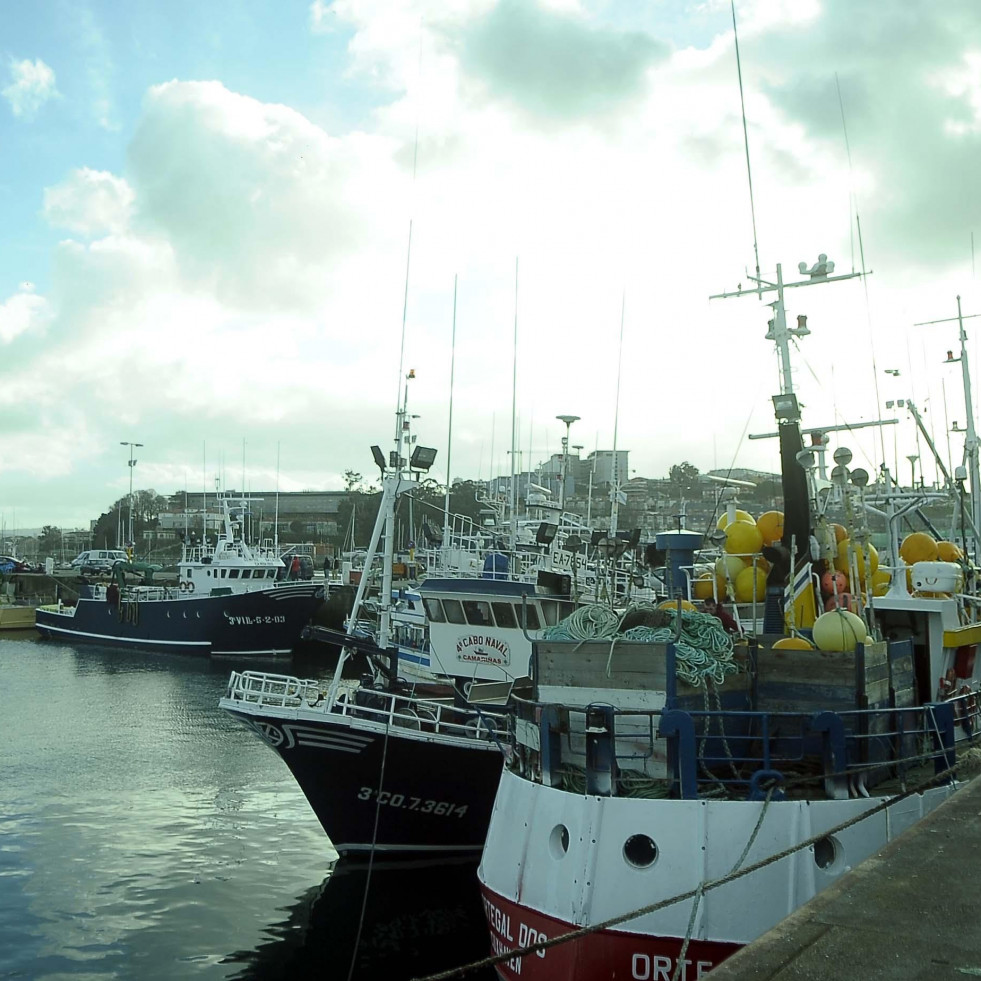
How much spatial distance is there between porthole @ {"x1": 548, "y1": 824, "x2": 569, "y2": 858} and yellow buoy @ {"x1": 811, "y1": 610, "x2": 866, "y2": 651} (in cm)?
373

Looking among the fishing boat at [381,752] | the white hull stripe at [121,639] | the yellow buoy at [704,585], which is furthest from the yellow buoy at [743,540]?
the white hull stripe at [121,639]

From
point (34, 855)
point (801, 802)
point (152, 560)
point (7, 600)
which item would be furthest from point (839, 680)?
point (152, 560)

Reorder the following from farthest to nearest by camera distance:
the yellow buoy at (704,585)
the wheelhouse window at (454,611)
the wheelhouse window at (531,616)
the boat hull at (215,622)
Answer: the boat hull at (215,622) < the wheelhouse window at (454,611) < the wheelhouse window at (531,616) < the yellow buoy at (704,585)

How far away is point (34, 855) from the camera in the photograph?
58.5ft

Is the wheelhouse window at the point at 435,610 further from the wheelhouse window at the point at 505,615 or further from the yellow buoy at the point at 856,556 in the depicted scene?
the yellow buoy at the point at 856,556

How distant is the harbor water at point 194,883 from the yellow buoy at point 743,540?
7.04m

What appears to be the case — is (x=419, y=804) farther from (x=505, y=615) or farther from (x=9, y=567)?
(x=9, y=567)

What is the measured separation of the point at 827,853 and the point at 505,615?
1208cm

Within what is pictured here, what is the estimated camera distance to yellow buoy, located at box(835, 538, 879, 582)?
12.9m

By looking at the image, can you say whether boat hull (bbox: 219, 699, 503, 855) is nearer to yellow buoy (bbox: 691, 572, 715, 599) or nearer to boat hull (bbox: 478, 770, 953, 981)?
yellow buoy (bbox: 691, 572, 715, 599)

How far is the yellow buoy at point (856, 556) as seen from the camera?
12913 mm

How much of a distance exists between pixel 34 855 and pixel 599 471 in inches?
3228

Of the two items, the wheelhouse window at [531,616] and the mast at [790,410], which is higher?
the mast at [790,410]

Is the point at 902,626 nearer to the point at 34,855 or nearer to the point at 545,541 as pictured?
the point at 545,541
